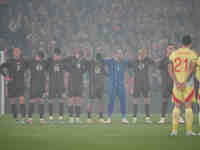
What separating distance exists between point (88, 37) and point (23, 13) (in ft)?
13.4

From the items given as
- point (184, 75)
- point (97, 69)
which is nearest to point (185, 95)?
point (184, 75)

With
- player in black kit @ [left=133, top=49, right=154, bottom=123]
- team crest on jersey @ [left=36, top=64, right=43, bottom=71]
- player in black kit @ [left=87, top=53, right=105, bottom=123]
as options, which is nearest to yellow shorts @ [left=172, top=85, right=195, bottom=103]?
player in black kit @ [left=133, top=49, right=154, bottom=123]

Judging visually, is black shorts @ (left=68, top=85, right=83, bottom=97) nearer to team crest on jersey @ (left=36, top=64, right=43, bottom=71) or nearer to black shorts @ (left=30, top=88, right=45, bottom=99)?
black shorts @ (left=30, top=88, right=45, bottom=99)

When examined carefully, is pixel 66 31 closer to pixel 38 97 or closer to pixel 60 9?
pixel 60 9

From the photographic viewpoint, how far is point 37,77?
39.8 ft

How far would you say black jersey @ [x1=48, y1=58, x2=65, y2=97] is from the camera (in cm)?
1238

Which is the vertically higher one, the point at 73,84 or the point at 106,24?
the point at 106,24

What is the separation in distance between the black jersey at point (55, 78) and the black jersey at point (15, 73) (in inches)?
34.4

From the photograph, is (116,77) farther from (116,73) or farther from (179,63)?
(179,63)

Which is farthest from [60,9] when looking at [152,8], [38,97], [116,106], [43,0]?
[38,97]

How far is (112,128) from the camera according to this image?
10.4 metres

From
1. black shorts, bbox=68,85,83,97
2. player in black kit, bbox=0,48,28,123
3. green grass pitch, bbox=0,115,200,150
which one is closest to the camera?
green grass pitch, bbox=0,115,200,150

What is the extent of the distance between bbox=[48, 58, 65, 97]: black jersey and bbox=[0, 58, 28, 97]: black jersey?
34.4 inches

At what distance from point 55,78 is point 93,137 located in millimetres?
4143
